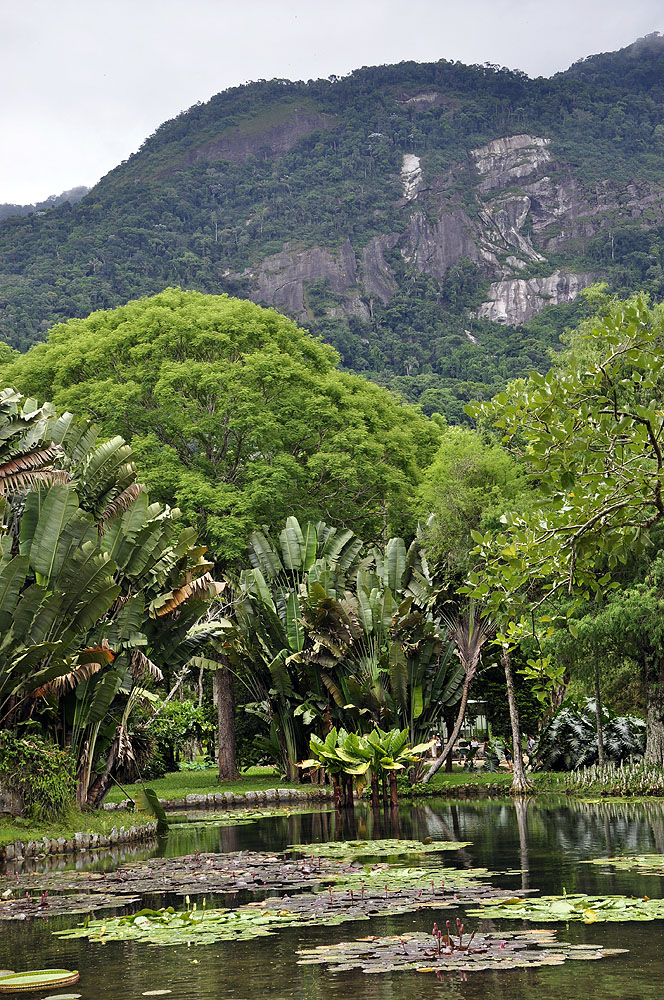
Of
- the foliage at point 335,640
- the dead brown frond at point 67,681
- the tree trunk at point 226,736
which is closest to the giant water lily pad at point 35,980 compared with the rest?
A: the dead brown frond at point 67,681

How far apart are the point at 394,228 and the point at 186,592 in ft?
498

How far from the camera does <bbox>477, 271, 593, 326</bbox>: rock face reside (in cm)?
13438

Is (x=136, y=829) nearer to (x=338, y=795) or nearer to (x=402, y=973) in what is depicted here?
(x=338, y=795)

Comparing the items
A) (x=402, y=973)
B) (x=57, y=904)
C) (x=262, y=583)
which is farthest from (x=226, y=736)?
(x=402, y=973)

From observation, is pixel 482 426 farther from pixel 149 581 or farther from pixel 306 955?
pixel 306 955

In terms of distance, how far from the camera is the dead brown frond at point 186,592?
19.0m

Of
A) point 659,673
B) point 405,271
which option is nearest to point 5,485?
point 659,673

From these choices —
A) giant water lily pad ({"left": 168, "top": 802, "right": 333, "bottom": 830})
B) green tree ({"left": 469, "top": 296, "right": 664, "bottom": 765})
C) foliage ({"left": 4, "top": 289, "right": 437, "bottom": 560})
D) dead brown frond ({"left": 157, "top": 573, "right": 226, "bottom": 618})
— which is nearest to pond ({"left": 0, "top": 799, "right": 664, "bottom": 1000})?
green tree ({"left": 469, "top": 296, "right": 664, "bottom": 765})

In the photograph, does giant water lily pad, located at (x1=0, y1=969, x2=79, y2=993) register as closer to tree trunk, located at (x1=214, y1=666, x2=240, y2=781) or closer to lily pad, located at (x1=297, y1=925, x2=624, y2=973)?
lily pad, located at (x1=297, y1=925, x2=624, y2=973)

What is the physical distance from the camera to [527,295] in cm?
13888

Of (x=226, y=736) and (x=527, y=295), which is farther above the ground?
(x=527, y=295)

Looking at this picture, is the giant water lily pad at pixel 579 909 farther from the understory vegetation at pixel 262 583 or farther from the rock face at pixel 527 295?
the rock face at pixel 527 295

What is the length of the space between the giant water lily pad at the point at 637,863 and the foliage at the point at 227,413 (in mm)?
17421

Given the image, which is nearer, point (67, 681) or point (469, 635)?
point (67, 681)
